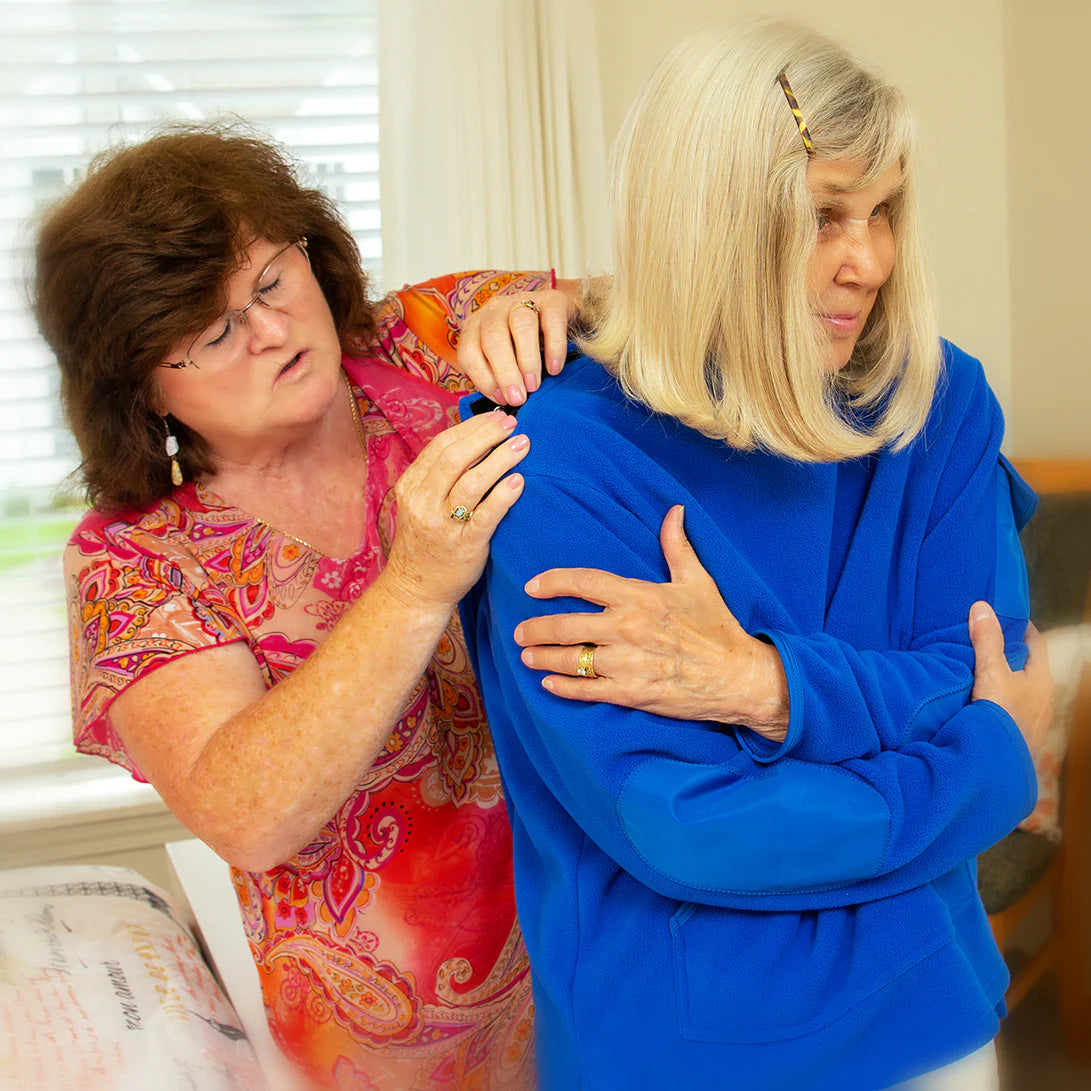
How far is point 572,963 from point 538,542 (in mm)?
365

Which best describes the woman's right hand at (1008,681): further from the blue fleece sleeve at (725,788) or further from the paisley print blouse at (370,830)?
the paisley print blouse at (370,830)

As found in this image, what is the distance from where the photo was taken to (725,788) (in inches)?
34.4

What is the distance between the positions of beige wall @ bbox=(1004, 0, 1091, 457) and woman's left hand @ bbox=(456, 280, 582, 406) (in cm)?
161

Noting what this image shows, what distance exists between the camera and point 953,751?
36.3 inches

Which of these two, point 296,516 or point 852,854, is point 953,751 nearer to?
point 852,854

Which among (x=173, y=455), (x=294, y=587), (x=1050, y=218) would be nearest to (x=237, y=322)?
Result: (x=173, y=455)

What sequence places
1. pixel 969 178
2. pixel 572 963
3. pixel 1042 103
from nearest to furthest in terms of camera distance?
pixel 572 963, pixel 1042 103, pixel 969 178

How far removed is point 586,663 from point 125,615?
585mm

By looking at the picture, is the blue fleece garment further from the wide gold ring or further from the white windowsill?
the white windowsill

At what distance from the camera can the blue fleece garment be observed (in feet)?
2.88

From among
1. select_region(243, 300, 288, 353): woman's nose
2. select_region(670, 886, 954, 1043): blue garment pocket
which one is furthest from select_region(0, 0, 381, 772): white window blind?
select_region(670, 886, 954, 1043): blue garment pocket

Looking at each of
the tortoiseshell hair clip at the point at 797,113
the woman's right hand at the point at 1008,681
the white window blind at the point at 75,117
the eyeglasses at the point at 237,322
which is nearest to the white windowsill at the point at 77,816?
the white window blind at the point at 75,117

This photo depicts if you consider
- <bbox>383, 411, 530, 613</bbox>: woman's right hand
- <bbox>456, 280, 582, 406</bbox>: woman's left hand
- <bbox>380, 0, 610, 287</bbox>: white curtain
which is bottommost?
<bbox>383, 411, 530, 613</bbox>: woman's right hand

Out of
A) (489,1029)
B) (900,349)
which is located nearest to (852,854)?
(900,349)
